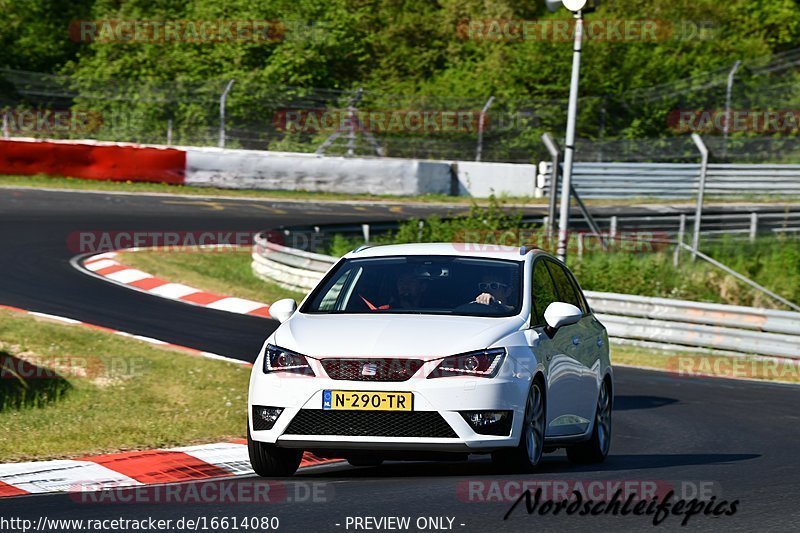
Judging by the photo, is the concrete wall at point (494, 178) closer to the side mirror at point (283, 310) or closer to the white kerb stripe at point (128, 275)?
the white kerb stripe at point (128, 275)

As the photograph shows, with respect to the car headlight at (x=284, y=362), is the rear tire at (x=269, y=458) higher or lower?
lower

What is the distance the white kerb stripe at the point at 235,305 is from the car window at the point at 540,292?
1047 centimetres

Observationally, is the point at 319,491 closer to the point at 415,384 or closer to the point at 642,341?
the point at 415,384

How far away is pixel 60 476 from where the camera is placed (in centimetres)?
778

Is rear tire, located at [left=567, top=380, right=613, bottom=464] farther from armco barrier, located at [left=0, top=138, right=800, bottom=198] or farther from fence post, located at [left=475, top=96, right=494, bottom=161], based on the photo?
fence post, located at [left=475, top=96, right=494, bottom=161]

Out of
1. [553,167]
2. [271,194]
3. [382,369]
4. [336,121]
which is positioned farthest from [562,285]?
[336,121]

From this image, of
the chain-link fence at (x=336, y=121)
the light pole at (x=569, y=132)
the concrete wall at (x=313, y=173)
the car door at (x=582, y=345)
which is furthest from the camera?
the chain-link fence at (x=336, y=121)

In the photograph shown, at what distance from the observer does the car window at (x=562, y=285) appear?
9.42 meters

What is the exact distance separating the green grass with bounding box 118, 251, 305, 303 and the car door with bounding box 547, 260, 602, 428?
36.4ft

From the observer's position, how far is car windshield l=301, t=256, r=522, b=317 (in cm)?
837

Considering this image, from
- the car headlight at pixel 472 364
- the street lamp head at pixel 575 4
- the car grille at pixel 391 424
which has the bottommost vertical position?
the car grille at pixel 391 424

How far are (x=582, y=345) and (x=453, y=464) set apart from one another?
3.98 ft

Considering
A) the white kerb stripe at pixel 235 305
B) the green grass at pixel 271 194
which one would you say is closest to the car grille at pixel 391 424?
the white kerb stripe at pixel 235 305

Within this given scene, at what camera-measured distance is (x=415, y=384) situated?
24.2 ft
